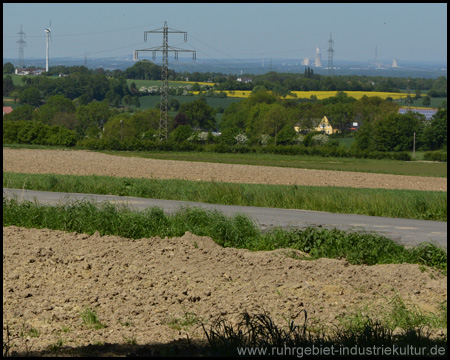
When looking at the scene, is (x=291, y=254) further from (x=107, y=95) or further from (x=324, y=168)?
(x=107, y=95)

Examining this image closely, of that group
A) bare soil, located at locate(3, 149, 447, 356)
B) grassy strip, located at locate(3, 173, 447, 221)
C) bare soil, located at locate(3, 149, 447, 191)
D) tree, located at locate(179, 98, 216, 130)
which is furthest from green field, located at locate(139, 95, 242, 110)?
bare soil, located at locate(3, 149, 447, 356)

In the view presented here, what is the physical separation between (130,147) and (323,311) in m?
64.0

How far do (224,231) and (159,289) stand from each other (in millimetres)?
4000

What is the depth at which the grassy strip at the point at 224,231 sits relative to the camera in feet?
41.3

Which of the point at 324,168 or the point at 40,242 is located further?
the point at 324,168

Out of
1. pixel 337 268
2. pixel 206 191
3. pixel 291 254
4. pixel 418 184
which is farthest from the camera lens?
pixel 418 184

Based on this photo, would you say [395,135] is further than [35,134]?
Yes

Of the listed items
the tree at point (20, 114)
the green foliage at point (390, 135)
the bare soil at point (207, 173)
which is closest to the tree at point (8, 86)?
the tree at point (20, 114)

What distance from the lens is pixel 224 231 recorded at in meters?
14.0

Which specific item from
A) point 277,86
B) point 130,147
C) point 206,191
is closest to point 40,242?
point 206,191

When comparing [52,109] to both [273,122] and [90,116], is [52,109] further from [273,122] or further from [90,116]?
[273,122]

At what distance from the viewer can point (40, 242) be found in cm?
1327

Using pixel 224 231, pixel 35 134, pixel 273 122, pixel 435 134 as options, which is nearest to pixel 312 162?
pixel 435 134

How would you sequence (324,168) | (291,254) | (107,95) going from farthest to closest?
(107,95), (324,168), (291,254)
